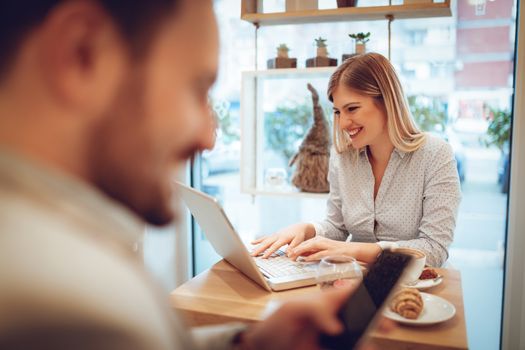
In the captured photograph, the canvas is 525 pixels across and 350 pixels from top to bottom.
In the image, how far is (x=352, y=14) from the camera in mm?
2258

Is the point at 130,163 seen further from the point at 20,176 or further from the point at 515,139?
the point at 515,139

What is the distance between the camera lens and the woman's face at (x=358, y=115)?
1.86 meters

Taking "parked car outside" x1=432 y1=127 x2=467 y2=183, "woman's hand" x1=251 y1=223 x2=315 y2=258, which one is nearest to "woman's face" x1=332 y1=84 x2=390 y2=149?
"woman's hand" x1=251 y1=223 x2=315 y2=258

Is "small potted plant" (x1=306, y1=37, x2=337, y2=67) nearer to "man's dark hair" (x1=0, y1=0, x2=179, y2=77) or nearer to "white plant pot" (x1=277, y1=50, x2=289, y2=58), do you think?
"white plant pot" (x1=277, y1=50, x2=289, y2=58)

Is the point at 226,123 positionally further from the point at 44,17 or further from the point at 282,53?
the point at 44,17

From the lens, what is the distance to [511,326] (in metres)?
2.49

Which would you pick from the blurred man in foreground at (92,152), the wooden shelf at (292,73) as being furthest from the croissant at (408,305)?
the wooden shelf at (292,73)

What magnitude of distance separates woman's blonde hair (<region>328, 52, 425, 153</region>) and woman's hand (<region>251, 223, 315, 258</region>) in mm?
496

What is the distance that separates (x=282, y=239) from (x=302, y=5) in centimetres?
125

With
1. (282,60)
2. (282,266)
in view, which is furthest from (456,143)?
(282,266)

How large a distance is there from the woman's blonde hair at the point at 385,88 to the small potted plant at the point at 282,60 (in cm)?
59

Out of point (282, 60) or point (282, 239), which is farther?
point (282, 60)

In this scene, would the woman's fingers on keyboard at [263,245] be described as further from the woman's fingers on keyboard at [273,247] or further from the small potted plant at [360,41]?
the small potted plant at [360,41]

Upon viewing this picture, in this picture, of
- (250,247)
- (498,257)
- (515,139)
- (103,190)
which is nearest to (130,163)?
(103,190)
